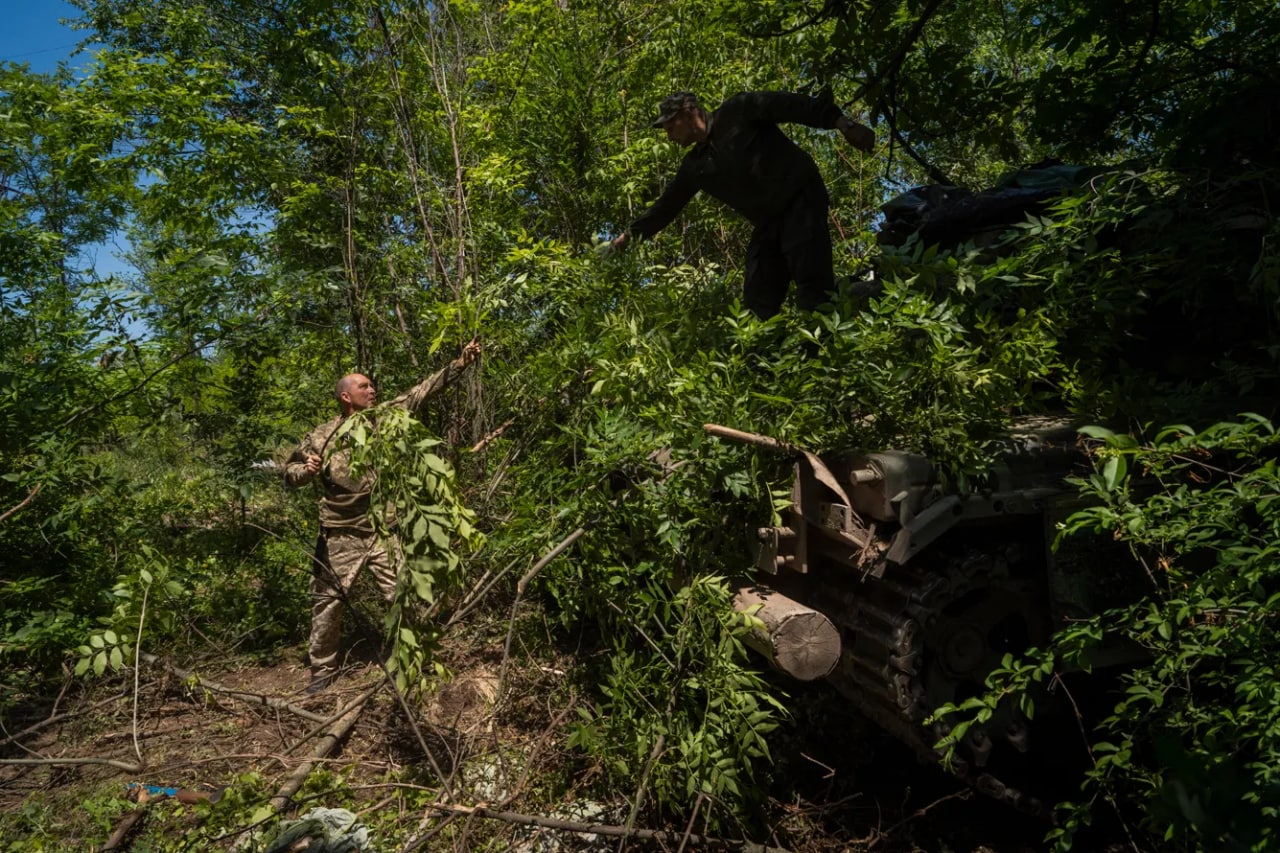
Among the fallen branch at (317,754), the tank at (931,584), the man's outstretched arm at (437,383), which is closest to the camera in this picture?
the tank at (931,584)

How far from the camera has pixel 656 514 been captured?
3621 mm

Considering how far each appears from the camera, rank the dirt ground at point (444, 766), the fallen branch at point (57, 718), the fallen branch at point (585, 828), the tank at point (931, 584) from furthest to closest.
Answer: the fallen branch at point (57, 718) < the dirt ground at point (444, 766) < the tank at point (931, 584) < the fallen branch at point (585, 828)

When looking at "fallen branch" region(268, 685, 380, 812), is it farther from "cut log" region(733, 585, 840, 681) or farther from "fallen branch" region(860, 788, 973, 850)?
"fallen branch" region(860, 788, 973, 850)

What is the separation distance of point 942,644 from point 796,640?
72 centimetres

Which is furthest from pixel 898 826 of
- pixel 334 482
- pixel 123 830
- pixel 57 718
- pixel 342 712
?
pixel 57 718

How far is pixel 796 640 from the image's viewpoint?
3324 millimetres

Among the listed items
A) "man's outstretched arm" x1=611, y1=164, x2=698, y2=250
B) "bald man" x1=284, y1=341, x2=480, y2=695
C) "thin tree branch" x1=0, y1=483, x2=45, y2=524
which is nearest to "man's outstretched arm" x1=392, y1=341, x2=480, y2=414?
"bald man" x1=284, y1=341, x2=480, y2=695

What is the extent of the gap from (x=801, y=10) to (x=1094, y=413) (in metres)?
3.13

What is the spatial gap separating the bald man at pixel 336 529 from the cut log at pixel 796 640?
239 cm

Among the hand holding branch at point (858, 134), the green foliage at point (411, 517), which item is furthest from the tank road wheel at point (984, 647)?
the hand holding branch at point (858, 134)

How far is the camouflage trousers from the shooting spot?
5.23 metres

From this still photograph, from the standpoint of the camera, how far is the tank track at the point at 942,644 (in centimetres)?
344

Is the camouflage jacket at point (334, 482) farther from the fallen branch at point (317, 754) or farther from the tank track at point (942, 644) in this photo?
the tank track at point (942, 644)

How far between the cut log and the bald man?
239 centimetres
